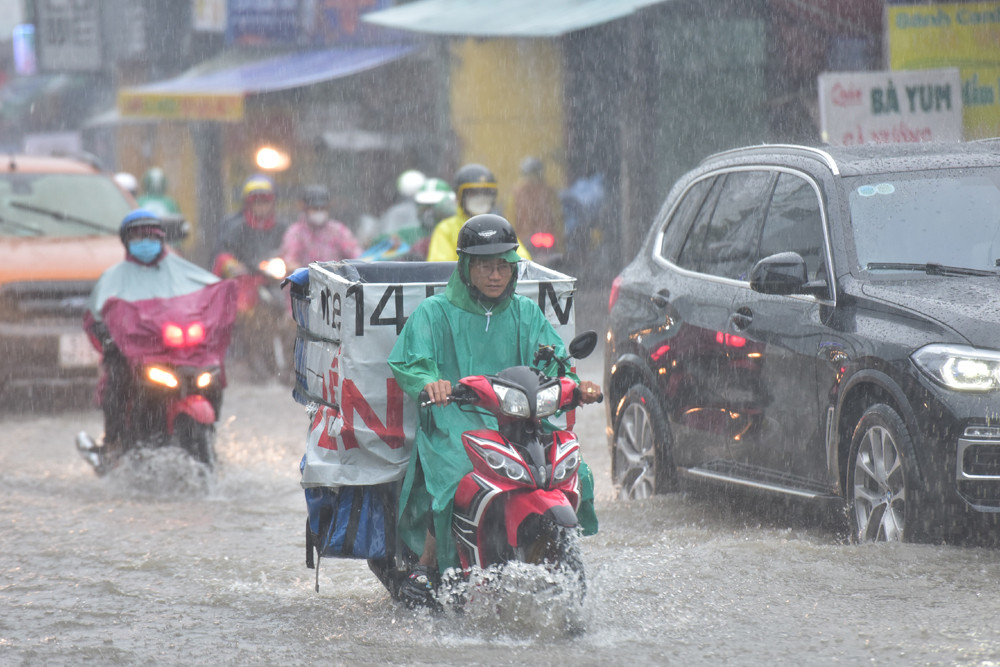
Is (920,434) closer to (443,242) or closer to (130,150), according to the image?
(443,242)

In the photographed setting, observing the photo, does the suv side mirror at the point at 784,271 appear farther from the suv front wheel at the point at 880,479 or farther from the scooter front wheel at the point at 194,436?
the scooter front wheel at the point at 194,436

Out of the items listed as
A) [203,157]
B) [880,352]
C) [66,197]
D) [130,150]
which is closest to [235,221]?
[66,197]

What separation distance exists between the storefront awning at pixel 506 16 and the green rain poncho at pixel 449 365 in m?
10.8

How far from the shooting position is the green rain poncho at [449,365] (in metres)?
5.68

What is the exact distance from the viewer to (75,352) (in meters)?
12.9

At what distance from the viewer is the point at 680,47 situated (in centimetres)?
1814

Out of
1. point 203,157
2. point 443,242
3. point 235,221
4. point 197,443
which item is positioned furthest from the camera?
point 203,157

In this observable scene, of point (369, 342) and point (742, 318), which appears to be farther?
point (742, 318)

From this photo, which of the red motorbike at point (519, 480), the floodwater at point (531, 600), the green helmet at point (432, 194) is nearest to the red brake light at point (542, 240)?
the green helmet at point (432, 194)

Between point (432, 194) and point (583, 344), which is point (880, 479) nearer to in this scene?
point (583, 344)

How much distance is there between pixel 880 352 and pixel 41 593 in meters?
3.52

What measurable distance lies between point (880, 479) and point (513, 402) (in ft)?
5.76

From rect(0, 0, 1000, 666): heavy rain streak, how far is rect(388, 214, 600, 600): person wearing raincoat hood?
0.26 meters

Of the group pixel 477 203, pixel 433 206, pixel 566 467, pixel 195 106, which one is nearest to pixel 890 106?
pixel 477 203
